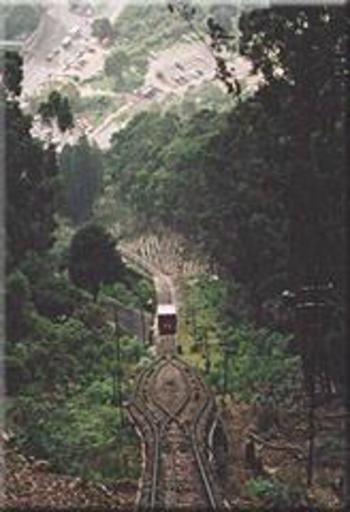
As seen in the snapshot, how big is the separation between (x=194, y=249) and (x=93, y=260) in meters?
0.52

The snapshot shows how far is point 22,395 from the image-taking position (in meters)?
5.24

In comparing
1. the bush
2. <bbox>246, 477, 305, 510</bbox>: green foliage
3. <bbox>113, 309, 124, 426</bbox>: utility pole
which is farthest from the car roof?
<bbox>246, 477, 305, 510</bbox>: green foliage

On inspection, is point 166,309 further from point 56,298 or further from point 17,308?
point 17,308

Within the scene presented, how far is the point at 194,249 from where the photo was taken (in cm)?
560

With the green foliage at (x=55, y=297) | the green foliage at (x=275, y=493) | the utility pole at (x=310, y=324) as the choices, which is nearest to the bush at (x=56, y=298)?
the green foliage at (x=55, y=297)

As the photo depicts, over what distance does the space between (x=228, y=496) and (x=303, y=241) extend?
3.57 ft

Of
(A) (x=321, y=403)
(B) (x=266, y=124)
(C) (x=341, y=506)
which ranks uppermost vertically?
(B) (x=266, y=124)

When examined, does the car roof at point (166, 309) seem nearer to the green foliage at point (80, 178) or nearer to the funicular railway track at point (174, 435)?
the funicular railway track at point (174, 435)

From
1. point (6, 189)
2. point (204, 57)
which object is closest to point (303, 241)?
point (204, 57)

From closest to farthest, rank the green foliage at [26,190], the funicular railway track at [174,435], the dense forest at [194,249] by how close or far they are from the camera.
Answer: the funicular railway track at [174,435]
the dense forest at [194,249]
the green foliage at [26,190]

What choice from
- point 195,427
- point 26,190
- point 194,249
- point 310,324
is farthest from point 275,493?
point 26,190

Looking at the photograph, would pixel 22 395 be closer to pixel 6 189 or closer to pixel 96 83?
pixel 6 189

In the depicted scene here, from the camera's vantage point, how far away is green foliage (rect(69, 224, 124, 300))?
17.5 feet

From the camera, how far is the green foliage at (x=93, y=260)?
5332 millimetres
